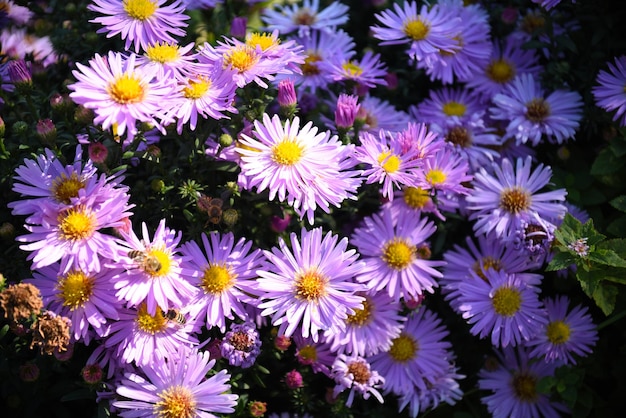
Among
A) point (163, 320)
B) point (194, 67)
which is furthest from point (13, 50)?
point (163, 320)

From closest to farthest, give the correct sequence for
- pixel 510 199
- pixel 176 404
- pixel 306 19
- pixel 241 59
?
1. pixel 176 404
2. pixel 241 59
3. pixel 510 199
4. pixel 306 19

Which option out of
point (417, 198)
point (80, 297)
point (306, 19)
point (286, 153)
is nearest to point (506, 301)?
point (417, 198)

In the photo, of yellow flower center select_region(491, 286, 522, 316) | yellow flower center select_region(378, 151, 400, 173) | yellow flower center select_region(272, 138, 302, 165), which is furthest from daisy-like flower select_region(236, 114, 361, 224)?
yellow flower center select_region(491, 286, 522, 316)

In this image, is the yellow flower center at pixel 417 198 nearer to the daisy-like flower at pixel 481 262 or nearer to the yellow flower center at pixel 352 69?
the daisy-like flower at pixel 481 262

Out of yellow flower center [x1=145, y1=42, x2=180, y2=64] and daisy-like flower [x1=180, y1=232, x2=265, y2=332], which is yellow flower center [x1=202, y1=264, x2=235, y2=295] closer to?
daisy-like flower [x1=180, y1=232, x2=265, y2=332]

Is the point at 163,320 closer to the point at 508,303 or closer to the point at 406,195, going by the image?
the point at 406,195

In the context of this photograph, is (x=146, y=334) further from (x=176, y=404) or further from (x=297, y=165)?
(x=297, y=165)

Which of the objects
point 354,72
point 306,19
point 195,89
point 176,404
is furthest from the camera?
point 306,19
